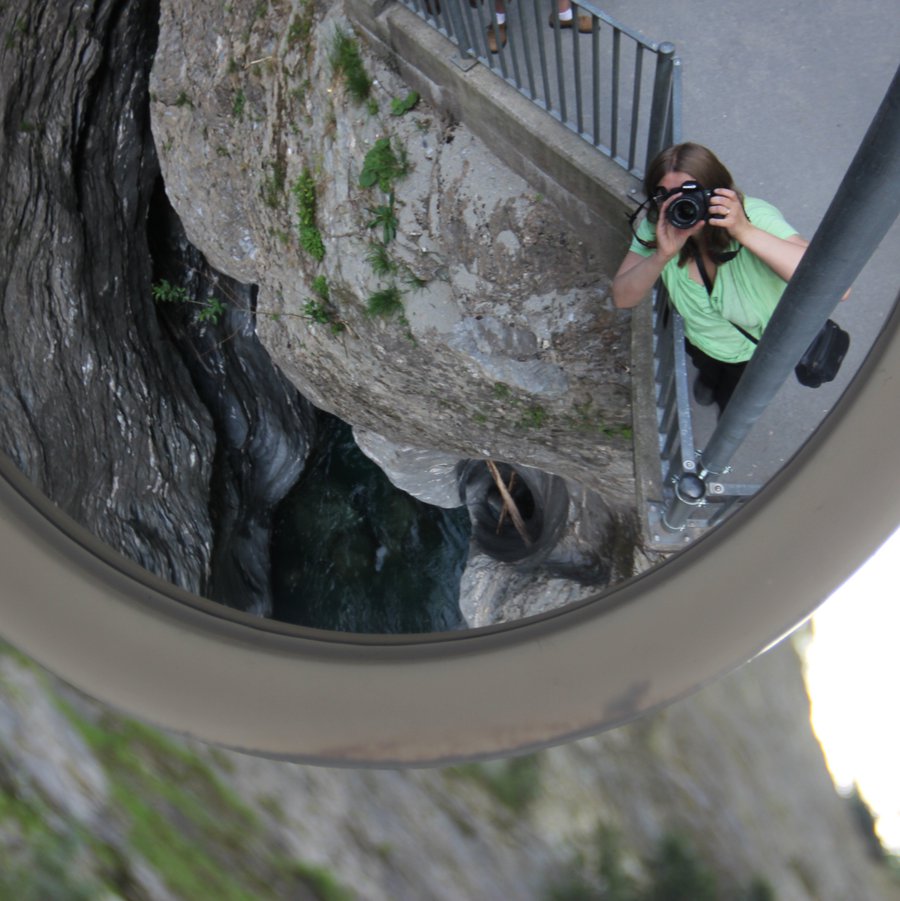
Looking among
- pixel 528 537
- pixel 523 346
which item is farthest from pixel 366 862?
pixel 528 537

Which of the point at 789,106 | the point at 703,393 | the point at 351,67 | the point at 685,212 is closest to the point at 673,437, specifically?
the point at 703,393

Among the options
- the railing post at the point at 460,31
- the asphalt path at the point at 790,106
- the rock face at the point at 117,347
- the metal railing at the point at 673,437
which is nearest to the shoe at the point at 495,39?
the railing post at the point at 460,31

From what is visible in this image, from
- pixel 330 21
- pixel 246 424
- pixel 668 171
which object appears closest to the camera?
pixel 668 171

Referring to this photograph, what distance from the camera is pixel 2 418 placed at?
566cm

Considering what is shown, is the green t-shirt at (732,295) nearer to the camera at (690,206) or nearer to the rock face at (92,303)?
the camera at (690,206)

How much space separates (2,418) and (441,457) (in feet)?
11.5

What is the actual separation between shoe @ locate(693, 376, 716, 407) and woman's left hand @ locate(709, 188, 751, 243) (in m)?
0.89

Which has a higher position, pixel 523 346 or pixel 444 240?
pixel 444 240

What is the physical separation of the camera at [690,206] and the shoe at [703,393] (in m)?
0.92

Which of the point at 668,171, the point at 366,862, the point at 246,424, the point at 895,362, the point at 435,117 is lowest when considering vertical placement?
the point at 246,424

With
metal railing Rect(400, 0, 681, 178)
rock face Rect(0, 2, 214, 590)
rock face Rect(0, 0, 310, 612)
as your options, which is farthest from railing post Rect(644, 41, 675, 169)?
rock face Rect(0, 2, 214, 590)

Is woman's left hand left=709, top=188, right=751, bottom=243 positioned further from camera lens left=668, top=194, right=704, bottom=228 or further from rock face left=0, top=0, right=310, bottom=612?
rock face left=0, top=0, right=310, bottom=612

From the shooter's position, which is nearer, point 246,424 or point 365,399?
point 365,399

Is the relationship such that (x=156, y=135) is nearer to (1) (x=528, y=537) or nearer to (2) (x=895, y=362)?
(1) (x=528, y=537)
